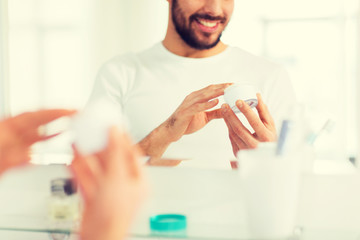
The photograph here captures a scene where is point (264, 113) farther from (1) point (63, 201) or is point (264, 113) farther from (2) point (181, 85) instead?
(1) point (63, 201)

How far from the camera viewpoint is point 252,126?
2.20ft

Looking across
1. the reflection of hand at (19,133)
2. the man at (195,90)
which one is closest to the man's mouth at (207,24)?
the man at (195,90)

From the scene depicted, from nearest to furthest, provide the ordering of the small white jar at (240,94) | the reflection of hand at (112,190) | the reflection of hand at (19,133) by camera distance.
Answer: the reflection of hand at (112,190), the reflection of hand at (19,133), the small white jar at (240,94)

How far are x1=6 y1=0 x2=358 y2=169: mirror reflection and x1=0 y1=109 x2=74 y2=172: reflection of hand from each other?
218 millimetres

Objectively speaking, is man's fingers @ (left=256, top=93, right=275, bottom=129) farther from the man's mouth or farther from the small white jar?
the man's mouth

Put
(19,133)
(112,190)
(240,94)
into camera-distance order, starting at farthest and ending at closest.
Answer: (240,94)
(19,133)
(112,190)

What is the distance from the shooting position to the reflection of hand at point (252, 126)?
→ 0.66m

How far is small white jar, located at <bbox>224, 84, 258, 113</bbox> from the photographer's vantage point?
2.12 ft

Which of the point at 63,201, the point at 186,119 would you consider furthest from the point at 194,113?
the point at 63,201

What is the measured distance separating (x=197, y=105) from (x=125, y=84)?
5.0 inches

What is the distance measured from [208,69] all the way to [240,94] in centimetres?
7

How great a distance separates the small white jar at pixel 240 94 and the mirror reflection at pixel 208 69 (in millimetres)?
13

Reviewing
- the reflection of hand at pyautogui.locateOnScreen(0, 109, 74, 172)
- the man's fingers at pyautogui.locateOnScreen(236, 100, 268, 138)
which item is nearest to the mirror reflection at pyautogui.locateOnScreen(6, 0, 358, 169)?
the man's fingers at pyautogui.locateOnScreen(236, 100, 268, 138)

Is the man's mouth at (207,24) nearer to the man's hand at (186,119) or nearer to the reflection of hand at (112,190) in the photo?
the man's hand at (186,119)
